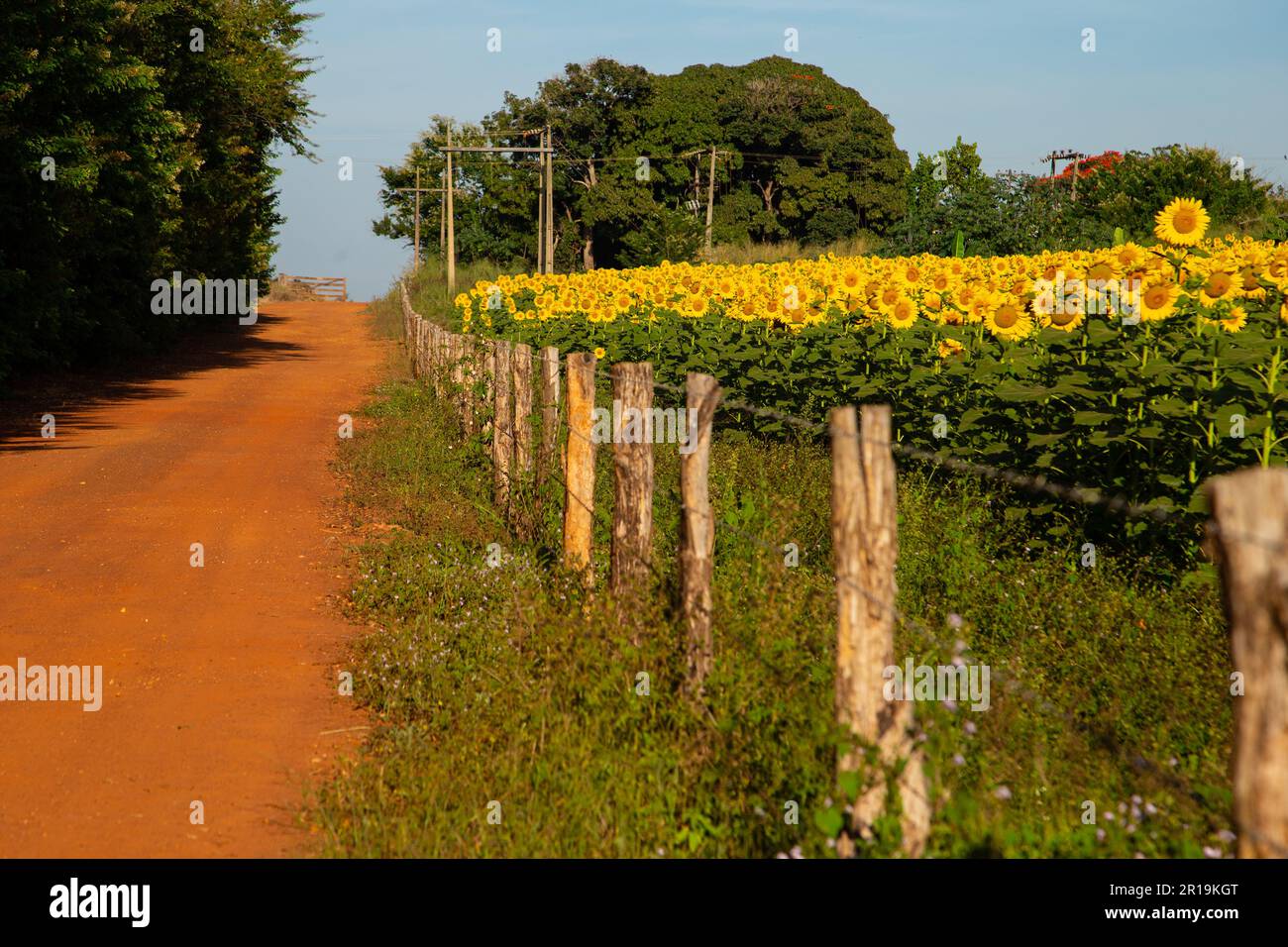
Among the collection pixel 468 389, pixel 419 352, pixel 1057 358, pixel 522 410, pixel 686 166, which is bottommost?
pixel 522 410

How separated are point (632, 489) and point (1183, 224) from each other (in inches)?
170

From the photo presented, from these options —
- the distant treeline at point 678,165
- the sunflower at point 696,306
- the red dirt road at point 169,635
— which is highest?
the distant treeline at point 678,165

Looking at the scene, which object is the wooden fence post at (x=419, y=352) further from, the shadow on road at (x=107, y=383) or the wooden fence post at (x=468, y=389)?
the wooden fence post at (x=468, y=389)

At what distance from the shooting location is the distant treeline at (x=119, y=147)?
59.7 feet

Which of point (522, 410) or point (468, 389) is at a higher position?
point (468, 389)

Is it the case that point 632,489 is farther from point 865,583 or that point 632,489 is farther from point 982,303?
point 982,303

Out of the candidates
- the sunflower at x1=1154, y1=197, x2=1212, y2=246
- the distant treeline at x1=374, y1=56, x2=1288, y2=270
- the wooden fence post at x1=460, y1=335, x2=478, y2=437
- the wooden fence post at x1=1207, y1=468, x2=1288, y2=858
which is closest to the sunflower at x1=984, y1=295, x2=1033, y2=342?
the sunflower at x1=1154, y1=197, x2=1212, y2=246

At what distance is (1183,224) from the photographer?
8312 millimetres

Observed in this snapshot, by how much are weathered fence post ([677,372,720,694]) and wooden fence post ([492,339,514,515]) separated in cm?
516

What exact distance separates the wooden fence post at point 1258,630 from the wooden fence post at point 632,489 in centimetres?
426

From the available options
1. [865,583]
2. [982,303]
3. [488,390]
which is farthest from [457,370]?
[865,583]

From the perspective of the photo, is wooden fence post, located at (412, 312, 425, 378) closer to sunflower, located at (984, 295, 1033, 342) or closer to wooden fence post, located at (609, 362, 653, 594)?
sunflower, located at (984, 295, 1033, 342)

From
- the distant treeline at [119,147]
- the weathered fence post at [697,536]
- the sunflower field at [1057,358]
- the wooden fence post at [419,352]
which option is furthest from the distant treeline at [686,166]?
the weathered fence post at [697,536]

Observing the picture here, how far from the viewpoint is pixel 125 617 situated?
813cm
